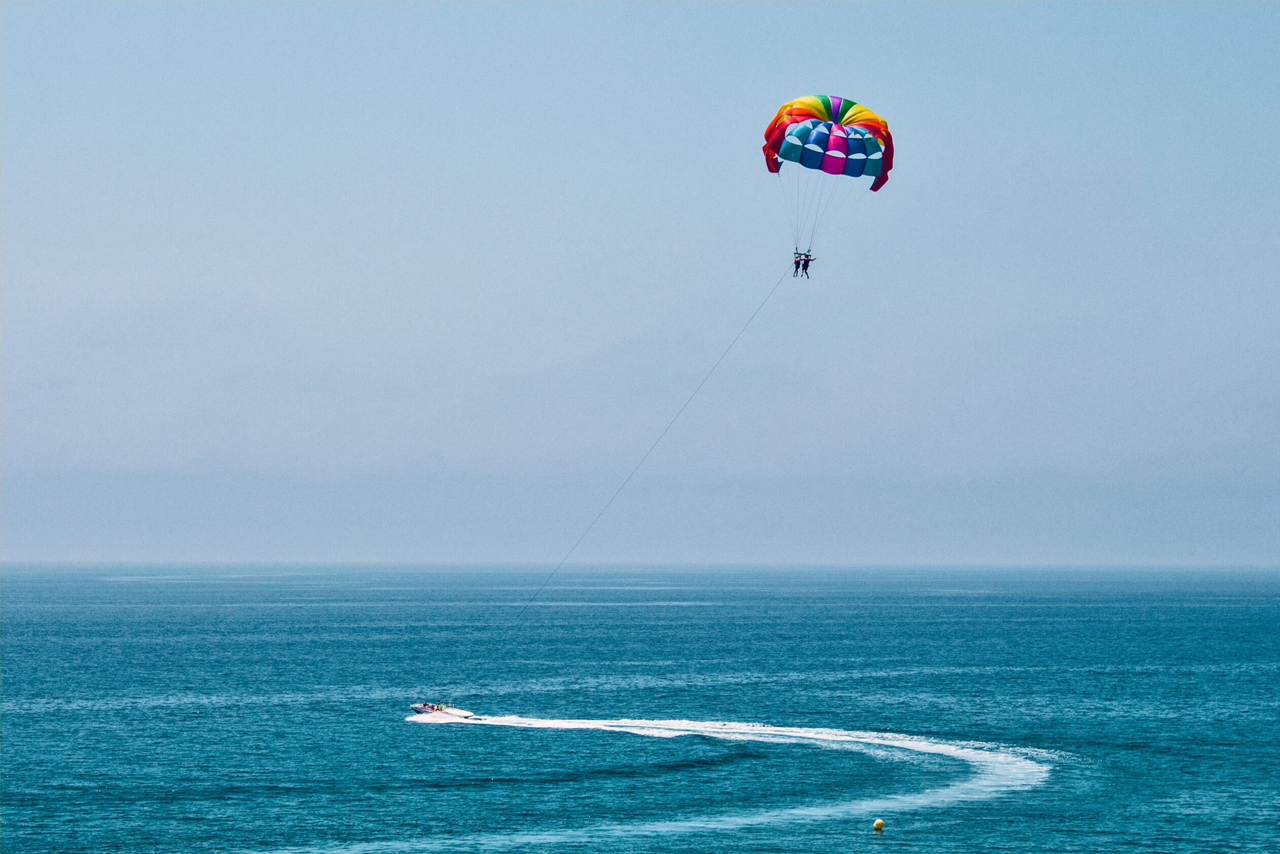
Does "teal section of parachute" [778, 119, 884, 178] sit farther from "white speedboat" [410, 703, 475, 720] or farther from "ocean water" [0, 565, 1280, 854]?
"white speedboat" [410, 703, 475, 720]

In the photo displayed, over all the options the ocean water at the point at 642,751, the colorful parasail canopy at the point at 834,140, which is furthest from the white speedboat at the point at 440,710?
the colorful parasail canopy at the point at 834,140

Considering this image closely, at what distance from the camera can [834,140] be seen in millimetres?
59094

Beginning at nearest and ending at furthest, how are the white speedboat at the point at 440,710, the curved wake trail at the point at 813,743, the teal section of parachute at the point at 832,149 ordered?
the curved wake trail at the point at 813,743 < the teal section of parachute at the point at 832,149 < the white speedboat at the point at 440,710

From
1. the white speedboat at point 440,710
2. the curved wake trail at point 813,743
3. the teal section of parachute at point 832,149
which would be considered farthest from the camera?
the white speedboat at point 440,710

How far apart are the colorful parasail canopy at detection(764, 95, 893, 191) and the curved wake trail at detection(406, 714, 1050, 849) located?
98.3 ft

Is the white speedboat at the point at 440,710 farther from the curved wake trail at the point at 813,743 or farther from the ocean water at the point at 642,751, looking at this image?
the ocean water at the point at 642,751

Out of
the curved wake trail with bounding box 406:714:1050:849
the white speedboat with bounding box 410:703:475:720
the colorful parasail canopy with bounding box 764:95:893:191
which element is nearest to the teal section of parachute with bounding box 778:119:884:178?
the colorful parasail canopy with bounding box 764:95:893:191

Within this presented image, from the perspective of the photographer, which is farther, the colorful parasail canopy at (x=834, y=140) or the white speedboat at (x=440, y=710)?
the white speedboat at (x=440, y=710)

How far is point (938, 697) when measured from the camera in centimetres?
9644

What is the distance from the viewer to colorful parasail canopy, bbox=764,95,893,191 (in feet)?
192

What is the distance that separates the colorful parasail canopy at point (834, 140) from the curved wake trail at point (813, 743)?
2996 centimetres

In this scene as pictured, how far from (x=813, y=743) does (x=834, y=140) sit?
3705cm

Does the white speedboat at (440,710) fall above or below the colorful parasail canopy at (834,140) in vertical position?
below

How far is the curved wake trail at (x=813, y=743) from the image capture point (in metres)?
56.2
